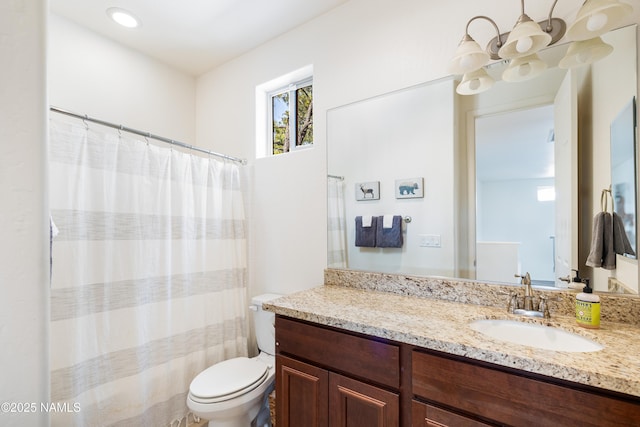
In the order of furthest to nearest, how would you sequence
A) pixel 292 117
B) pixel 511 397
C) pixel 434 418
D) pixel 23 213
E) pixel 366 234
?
1. pixel 292 117
2. pixel 366 234
3. pixel 434 418
4. pixel 511 397
5. pixel 23 213

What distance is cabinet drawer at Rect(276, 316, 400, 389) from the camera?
3.38 feet

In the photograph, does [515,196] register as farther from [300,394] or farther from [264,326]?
[264,326]

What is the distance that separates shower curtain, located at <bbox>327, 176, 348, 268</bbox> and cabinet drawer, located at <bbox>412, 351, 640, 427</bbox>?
92cm

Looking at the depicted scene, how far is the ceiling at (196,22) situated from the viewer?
1790 millimetres

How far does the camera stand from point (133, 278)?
1.62 metres

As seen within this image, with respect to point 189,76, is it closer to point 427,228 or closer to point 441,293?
point 427,228

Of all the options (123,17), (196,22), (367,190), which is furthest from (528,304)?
(123,17)

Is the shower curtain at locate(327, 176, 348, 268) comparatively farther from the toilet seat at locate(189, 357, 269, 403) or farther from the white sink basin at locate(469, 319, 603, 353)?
the white sink basin at locate(469, 319, 603, 353)

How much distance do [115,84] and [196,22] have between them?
80 cm

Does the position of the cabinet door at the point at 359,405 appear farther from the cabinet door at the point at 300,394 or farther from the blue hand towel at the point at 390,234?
the blue hand towel at the point at 390,234

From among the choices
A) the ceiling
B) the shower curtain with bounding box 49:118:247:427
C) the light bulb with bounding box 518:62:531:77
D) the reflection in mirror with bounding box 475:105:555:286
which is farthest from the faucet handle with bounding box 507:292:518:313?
the ceiling

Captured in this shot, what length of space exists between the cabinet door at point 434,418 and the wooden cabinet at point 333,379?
0.06 meters

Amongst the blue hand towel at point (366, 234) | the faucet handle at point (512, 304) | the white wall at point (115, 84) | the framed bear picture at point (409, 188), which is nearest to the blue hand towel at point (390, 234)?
the blue hand towel at point (366, 234)

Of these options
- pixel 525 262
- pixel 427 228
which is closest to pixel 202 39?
pixel 427 228
